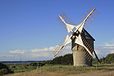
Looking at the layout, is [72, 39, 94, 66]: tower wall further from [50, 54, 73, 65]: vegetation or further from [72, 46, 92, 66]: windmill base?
[50, 54, 73, 65]: vegetation

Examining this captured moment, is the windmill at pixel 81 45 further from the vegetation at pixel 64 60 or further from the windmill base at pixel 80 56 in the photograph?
the vegetation at pixel 64 60

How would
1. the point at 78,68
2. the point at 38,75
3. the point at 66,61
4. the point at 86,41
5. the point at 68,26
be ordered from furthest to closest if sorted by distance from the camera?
the point at 66,61 < the point at 68,26 < the point at 86,41 < the point at 78,68 < the point at 38,75

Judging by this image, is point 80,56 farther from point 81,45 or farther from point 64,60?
point 64,60

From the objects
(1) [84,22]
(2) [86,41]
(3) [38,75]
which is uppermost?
(1) [84,22]

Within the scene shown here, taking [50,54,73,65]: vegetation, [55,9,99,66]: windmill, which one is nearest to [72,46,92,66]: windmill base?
[55,9,99,66]: windmill

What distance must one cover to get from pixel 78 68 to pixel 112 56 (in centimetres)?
6335

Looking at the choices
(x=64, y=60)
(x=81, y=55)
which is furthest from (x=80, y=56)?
(x=64, y=60)

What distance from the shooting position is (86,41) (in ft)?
249

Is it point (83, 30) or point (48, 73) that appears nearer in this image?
point (48, 73)

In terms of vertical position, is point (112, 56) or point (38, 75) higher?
point (112, 56)

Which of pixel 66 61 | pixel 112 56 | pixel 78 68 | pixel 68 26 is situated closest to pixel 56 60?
pixel 66 61

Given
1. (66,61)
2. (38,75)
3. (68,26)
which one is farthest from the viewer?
(66,61)

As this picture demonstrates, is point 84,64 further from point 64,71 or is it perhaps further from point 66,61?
point 66,61

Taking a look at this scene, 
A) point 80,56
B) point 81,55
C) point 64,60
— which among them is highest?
point 64,60
